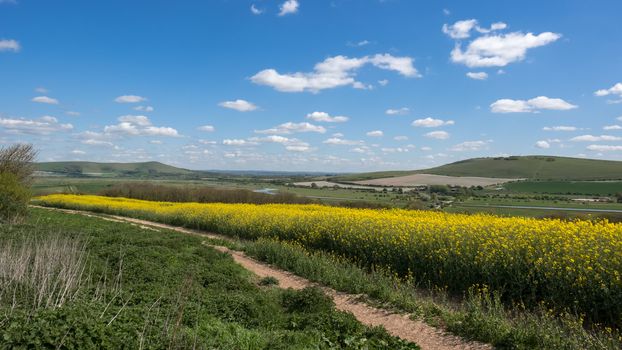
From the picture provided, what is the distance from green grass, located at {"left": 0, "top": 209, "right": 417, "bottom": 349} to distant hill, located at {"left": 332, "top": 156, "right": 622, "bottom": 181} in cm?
8943

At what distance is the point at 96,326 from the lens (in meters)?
4.90

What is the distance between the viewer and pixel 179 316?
4117 millimetres

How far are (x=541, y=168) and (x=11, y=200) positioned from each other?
103110 millimetres

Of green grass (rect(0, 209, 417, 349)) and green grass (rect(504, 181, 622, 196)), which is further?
green grass (rect(504, 181, 622, 196))

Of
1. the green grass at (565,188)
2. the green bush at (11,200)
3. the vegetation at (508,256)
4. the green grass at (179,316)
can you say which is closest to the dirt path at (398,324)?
the green grass at (179,316)

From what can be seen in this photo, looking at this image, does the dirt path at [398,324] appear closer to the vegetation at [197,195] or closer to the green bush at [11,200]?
the green bush at [11,200]

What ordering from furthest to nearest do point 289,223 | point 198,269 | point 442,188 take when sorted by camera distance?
point 442,188
point 289,223
point 198,269

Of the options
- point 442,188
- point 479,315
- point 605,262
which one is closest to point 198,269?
point 479,315

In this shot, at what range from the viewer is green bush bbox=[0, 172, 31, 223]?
73.8 feet

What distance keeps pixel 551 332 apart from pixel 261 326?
15.3 feet

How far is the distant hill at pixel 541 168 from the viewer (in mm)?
85750

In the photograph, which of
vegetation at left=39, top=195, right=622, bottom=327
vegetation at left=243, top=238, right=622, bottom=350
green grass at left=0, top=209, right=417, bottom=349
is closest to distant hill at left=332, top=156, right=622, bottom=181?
vegetation at left=39, top=195, right=622, bottom=327

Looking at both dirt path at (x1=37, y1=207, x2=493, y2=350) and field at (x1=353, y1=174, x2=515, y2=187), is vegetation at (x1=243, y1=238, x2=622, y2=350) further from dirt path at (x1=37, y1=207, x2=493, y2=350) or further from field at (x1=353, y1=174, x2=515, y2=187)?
field at (x1=353, y1=174, x2=515, y2=187)

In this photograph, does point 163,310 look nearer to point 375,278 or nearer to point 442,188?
point 375,278
